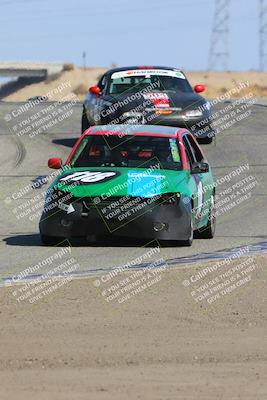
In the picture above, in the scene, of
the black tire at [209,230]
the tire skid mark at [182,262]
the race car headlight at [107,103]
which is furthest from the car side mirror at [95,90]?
the tire skid mark at [182,262]

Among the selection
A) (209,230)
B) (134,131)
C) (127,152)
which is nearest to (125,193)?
(127,152)

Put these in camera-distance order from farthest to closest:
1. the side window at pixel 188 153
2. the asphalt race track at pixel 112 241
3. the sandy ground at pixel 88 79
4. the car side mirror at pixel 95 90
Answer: the sandy ground at pixel 88 79, the car side mirror at pixel 95 90, the side window at pixel 188 153, the asphalt race track at pixel 112 241

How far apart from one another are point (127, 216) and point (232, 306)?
339 centimetres

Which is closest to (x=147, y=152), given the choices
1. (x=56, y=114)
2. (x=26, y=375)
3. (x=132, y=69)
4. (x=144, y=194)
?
(x=144, y=194)

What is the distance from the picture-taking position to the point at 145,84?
2148 cm

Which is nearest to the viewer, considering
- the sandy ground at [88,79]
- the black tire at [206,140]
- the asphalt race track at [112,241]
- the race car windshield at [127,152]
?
the asphalt race track at [112,241]

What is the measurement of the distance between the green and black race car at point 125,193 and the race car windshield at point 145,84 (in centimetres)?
814

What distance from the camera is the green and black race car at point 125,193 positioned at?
12.2m

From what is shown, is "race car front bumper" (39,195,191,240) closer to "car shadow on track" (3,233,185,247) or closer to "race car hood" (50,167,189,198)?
"race car hood" (50,167,189,198)

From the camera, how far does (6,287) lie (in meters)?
9.48

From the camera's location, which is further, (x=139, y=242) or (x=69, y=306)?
(x=139, y=242)

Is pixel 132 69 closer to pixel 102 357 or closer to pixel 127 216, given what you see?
pixel 127 216

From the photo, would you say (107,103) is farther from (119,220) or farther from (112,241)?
(119,220)

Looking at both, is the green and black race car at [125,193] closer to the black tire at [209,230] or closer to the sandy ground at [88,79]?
the black tire at [209,230]
